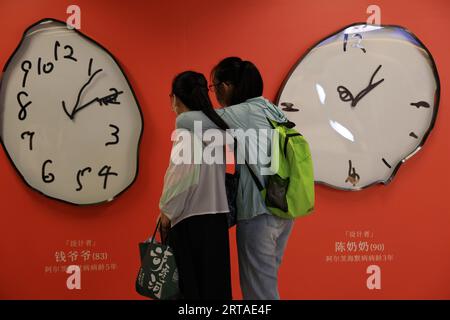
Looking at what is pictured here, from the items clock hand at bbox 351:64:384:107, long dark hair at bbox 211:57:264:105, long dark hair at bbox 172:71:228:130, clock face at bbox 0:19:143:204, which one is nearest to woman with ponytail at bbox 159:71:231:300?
long dark hair at bbox 172:71:228:130

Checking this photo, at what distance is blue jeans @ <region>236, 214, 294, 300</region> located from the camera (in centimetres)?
204

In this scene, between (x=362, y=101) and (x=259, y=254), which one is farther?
(x=362, y=101)

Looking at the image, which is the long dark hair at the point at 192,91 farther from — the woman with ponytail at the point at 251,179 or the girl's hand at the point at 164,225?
the girl's hand at the point at 164,225

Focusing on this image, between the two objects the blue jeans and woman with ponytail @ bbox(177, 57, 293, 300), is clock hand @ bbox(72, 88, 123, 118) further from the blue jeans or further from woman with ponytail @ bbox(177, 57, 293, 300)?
the blue jeans

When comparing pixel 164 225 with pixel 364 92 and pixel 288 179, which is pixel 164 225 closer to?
pixel 288 179

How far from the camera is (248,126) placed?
6.61ft

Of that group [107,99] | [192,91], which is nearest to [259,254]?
[192,91]

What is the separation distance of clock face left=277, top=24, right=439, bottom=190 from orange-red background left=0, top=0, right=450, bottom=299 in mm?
72

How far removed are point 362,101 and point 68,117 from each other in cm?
145

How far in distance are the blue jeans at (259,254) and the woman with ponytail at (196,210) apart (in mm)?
73

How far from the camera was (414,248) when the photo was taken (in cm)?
289

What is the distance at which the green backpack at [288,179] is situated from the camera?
202 centimetres
